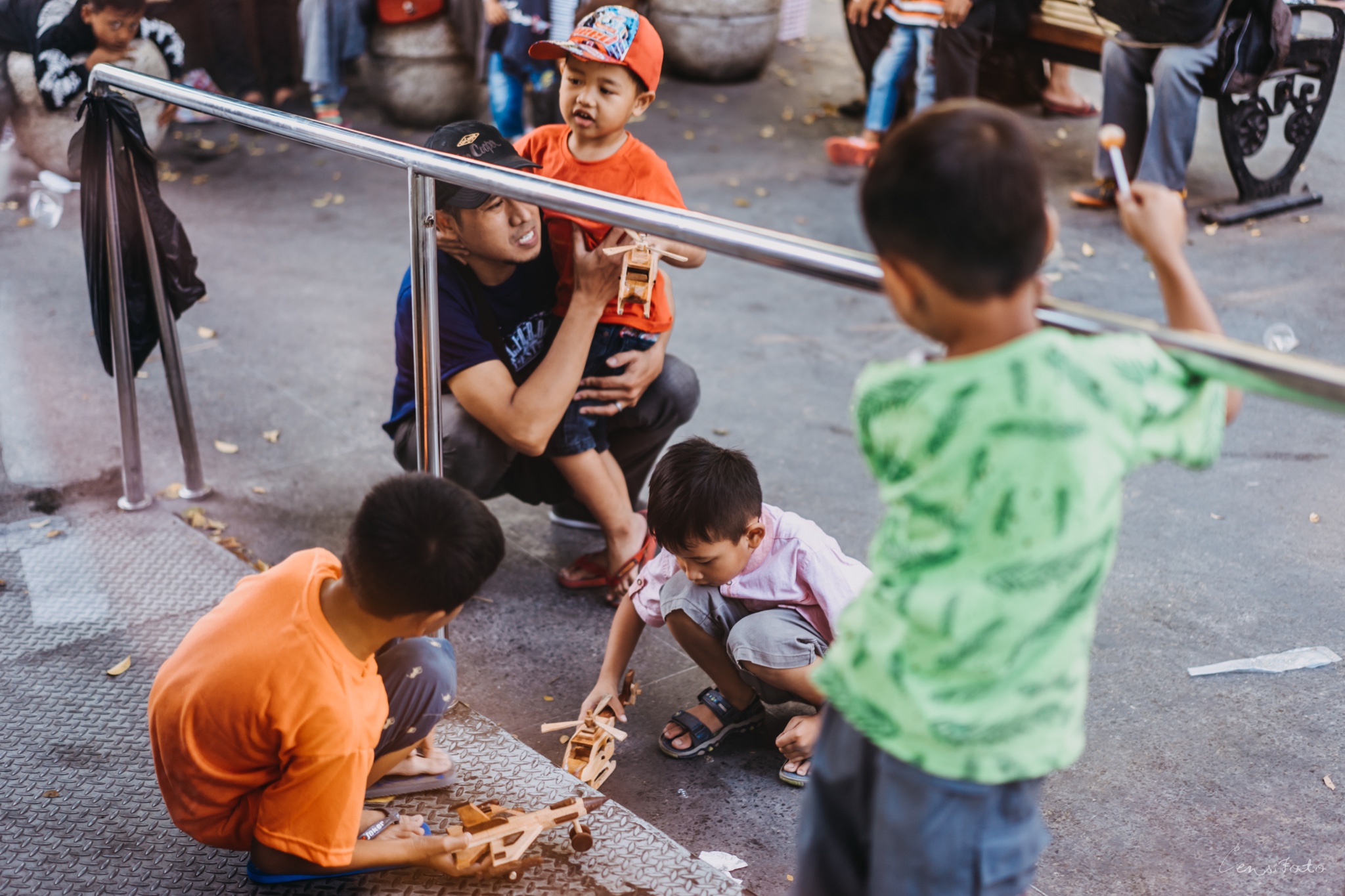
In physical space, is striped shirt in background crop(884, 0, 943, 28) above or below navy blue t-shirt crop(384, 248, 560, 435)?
above


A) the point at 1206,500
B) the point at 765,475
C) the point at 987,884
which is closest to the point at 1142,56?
the point at 1206,500

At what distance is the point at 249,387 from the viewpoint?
385 centimetres

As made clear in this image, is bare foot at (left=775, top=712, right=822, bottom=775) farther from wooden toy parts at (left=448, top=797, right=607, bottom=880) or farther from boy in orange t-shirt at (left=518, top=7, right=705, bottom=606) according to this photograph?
boy in orange t-shirt at (left=518, top=7, right=705, bottom=606)

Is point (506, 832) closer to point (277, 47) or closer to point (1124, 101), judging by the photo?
point (1124, 101)

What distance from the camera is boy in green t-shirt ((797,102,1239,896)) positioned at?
3.43ft

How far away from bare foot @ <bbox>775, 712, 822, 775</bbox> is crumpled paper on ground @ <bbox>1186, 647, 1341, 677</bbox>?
91 cm

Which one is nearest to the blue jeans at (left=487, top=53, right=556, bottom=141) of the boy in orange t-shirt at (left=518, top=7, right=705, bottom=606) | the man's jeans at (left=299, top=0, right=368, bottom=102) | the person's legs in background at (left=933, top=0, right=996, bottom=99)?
the man's jeans at (left=299, top=0, right=368, bottom=102)

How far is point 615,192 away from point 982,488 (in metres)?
1.91

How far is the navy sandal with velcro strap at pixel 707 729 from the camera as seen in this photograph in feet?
7.54

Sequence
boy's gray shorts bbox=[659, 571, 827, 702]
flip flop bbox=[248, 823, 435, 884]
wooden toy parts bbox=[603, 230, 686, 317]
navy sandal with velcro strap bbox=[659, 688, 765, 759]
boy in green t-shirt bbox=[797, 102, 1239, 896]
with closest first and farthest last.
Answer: boy in green t-shirt bbox=[797, 102, 1239, 896] < flip flop bbox=[248, 823, 435, 884] < boy's gray shorts bbox=[659, 571, 827, 702] < navy sandal with velcro strap bbox=[659, 688, 765, 759] < wooden toy parts bbox=[603, 230, 686, 317]

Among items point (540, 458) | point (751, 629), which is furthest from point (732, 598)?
point (540, 458)

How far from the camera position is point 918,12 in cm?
591

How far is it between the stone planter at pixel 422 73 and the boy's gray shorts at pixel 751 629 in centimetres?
493

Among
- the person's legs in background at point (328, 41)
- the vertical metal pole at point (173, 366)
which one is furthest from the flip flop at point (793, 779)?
the person's legs in background at point (328, 41)
